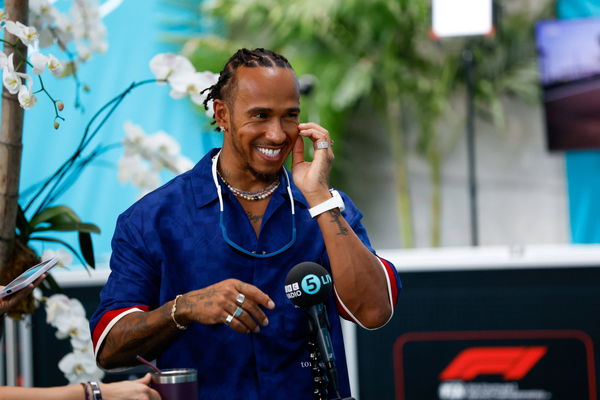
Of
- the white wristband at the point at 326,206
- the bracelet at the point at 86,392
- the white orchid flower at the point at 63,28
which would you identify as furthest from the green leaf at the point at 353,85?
the bracelet at the point at 86,392

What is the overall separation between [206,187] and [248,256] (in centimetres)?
18

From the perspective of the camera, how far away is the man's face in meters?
1.71

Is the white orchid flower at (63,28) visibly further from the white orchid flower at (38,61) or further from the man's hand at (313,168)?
the man's hand at (313,168)

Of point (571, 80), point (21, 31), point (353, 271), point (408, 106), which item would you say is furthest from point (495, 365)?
point (408, 106)

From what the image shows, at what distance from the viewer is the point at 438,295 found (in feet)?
9.81

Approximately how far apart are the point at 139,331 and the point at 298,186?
0.41 meters

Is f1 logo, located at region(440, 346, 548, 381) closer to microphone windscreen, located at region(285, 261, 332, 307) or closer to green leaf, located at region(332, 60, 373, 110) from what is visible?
microphone windscreen, located at region(285, 261, 332, 307)

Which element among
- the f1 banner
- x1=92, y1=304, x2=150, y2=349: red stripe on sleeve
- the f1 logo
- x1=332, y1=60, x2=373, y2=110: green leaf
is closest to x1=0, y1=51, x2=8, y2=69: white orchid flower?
x1=92, y1=304, x2=150, y2=349: red stripe on sleeve

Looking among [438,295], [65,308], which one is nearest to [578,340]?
[438,295]

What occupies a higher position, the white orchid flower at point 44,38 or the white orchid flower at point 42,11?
the white orchid flower at point 42,11

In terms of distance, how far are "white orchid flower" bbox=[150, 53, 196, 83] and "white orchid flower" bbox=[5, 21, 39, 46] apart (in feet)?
1.27

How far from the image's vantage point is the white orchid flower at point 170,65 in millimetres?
2199

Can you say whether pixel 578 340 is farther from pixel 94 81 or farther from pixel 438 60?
pixel 438 60

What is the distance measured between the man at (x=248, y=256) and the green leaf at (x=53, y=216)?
0.47 m
